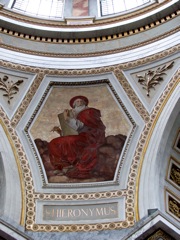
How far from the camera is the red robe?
614 inches

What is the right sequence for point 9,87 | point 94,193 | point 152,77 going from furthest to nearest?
point 9,87 → point 152,77 → point 94,193

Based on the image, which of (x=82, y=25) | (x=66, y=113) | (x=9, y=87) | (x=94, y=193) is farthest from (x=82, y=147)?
(x=82, y=25)

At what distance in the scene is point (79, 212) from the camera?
14664mm

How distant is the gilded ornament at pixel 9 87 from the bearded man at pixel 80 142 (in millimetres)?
1472

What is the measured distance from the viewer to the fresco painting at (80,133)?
610 inches

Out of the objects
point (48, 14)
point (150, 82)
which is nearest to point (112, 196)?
point (150, 82)

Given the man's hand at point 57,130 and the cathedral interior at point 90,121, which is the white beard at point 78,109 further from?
the man's hand at point 57,130

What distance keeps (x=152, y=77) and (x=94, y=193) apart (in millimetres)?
3504

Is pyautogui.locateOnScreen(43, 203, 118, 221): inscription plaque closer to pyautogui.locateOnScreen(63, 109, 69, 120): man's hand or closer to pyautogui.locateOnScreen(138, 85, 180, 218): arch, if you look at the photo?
pyautogui.locateOnScreen(138, 85, 180, 218): arch

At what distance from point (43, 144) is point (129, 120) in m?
2.33

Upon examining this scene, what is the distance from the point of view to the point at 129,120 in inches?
631

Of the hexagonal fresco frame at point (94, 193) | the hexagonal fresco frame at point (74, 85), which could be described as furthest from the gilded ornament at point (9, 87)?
the hexagonal fresco frame at point (74, 85)

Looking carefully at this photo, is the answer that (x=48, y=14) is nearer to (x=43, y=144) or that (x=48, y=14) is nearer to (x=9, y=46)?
(x=9, y=46)

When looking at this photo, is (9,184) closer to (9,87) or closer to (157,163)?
(9,87)
